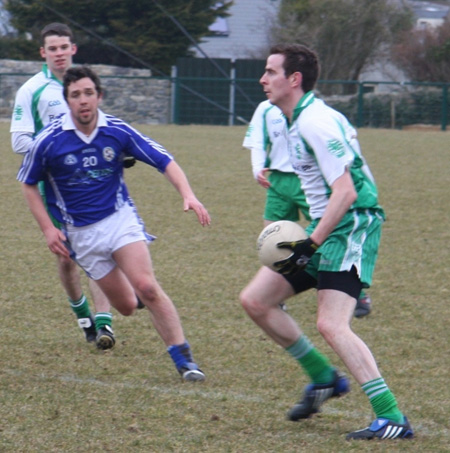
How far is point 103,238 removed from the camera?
503 centimetres

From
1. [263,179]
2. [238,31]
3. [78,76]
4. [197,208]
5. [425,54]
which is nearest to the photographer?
[197,208]

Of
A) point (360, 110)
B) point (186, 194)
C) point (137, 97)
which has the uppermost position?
point (186, 194)

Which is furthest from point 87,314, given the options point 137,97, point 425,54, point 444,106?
point 425,54

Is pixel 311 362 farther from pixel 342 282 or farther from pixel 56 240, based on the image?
pixel 56 240

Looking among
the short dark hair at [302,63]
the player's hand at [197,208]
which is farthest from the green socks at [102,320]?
the short dark hair at [302,63]

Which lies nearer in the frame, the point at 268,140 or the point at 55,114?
the point at 55,114

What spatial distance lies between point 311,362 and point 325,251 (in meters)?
0.63

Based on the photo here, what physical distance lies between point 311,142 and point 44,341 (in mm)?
2638

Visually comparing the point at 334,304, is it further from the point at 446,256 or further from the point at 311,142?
the point at 446,256

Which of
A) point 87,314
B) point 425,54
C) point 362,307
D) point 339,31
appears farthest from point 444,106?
point 87,314

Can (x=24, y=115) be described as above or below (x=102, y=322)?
above

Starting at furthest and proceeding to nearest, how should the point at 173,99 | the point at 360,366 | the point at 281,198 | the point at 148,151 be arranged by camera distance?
the point at 173,99 → the point at 281,198 → the point at 148,151 → the point at 360,366

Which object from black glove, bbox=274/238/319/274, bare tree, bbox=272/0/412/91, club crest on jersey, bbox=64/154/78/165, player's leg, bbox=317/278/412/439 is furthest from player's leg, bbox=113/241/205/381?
bare tree, bbox=272/0/412/91

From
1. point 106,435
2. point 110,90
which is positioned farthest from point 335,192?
point 110,90
